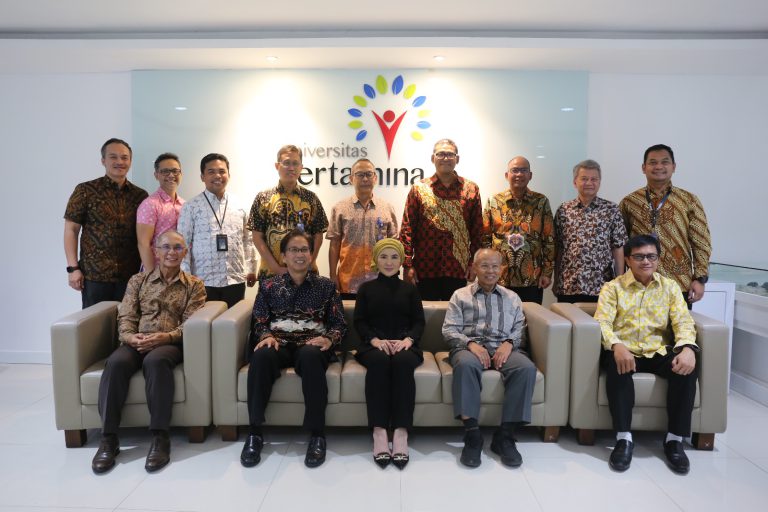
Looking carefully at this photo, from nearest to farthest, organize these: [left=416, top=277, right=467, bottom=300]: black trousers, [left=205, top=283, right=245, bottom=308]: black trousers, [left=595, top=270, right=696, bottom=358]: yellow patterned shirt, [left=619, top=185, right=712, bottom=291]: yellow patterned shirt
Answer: [left=595, top=270, right=696, bottom=358]: yellow patterned shirt → [left=619, top=185, right=712, bottom=291]: yellow patterned shirt → [left=205, top=283, right=245, bottom=308]: black trousers → [left=416, top=277, right=467, bottom=300]: black trousers

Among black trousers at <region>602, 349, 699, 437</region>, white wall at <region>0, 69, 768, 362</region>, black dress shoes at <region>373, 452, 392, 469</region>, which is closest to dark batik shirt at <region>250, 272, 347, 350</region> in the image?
black dress shoes at <region>373, 452, 392, 469</region>

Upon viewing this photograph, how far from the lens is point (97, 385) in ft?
11.1

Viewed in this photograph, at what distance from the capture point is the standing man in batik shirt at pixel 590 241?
419 centimetres

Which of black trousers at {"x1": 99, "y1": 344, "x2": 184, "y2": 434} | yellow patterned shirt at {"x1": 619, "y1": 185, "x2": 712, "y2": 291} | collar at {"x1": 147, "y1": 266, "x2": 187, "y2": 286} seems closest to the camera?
black trousers at {"x1": 99, "y1": 344, "x2": 184, "y2": 434}

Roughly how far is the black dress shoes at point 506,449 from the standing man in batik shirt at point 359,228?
1.55 meters

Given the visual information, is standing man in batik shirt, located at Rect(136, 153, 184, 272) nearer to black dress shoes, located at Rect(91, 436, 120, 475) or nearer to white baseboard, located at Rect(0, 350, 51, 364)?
black dress shoes, located at Rect(91, 436, 120, 475)

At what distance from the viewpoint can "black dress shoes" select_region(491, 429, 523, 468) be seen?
10.5ft

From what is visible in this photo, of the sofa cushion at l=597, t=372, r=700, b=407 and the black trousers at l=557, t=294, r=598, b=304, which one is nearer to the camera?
the sofa cushion at l=597, t=372, r=700, b=407

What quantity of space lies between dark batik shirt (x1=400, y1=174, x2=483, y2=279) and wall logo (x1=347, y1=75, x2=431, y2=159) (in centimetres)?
102

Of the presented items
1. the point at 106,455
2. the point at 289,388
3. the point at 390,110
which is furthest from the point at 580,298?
the point at 106,455
